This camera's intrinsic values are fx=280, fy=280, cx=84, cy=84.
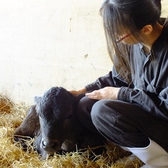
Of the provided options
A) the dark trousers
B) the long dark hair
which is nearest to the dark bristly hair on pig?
the dark trousers

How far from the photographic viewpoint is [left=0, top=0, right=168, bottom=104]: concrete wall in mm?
2143

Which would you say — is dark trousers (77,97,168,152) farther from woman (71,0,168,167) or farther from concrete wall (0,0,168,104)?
concrete wall (0,0,168,104)

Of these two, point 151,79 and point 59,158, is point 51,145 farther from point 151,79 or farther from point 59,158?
point 151,79

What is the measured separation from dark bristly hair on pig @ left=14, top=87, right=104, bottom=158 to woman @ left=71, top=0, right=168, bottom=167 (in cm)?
25

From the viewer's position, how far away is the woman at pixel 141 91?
4.07ft

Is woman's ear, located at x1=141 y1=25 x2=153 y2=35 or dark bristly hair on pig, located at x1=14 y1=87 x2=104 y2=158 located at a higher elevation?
woman's ear, located at x1=141 y1=25 x2=153 y2=35

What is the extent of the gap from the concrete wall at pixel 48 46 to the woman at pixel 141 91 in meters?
0.55

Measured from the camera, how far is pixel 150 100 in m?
1.33

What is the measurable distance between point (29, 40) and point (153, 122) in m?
1.61

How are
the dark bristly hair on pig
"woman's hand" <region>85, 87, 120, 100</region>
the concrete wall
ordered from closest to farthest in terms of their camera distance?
"woman's hand" <region>85, 87, 120, 100</region> < the dark bristly hair on pig < the concrete wall

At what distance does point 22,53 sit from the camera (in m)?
2.67

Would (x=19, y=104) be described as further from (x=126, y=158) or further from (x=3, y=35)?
(x=126, y=158)

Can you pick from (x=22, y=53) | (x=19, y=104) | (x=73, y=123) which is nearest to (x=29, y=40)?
(x=22, y=53)

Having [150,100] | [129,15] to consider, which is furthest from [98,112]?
[129,15]
